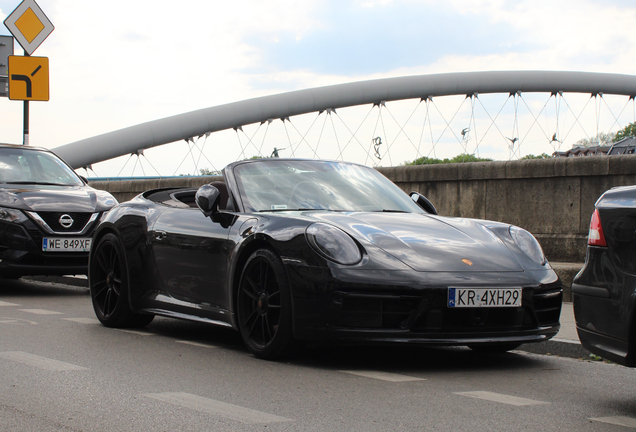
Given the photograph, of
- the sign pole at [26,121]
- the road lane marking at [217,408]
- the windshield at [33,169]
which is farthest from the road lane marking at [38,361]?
the sign pole at [26,121]

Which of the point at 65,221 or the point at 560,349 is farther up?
the point at 65,221

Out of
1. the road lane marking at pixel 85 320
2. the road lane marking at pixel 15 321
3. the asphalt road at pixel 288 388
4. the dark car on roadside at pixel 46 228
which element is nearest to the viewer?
the asphalt road at pixel 288 388

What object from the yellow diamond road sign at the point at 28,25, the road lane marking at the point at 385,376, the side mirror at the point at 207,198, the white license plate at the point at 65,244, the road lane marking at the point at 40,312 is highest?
the yellow diamond road sign at the point at 28,25

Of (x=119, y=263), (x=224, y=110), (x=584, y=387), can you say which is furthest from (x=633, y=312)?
(x=224, y=110)

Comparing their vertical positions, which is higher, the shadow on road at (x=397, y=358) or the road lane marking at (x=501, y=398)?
the road lane marking at (x=501, y=398)

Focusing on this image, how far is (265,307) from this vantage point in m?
5.15

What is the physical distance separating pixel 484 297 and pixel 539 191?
6.07m

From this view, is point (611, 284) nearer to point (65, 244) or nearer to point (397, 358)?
point (397, 358)

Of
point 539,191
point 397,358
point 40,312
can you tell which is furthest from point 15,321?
point 539,191

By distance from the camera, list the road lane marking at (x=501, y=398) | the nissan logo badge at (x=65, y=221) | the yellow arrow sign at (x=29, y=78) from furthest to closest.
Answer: the yellow arrow sign at (x=29, y=78), the nissan logo badge at (x=65, y=221), the road lane marking at (x=501, y=398)

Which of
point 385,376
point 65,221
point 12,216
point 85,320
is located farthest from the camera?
point 65,221

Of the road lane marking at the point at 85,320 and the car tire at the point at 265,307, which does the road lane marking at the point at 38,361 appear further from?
the road lane marking at the point at 85,320

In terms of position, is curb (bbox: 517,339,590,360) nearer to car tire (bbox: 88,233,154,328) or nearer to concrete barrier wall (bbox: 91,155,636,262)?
car tire (bbox: 88,233,154,328)

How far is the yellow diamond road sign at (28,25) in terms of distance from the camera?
13.4 m
